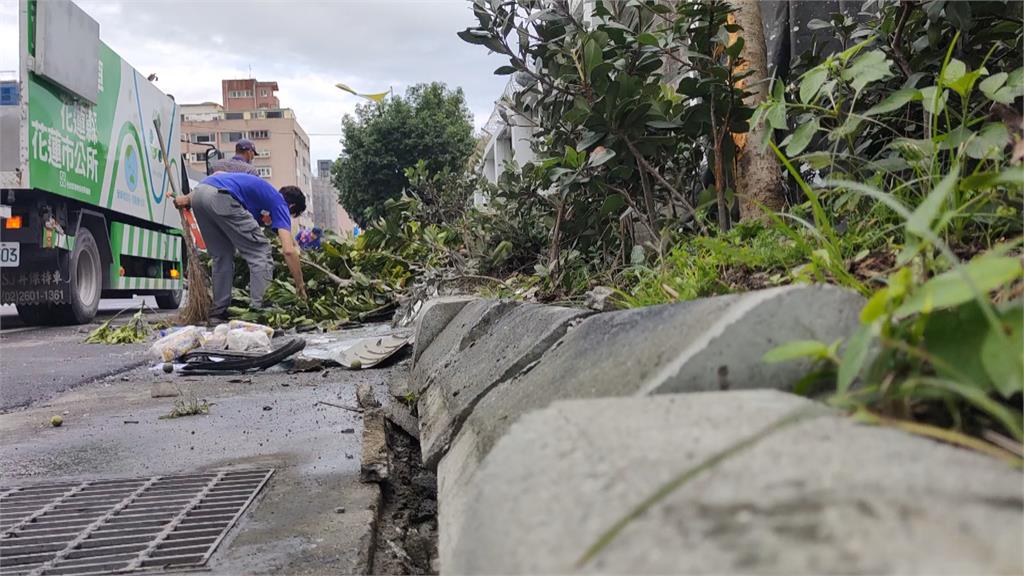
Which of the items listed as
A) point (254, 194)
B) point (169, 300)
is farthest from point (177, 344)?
point (169, 300)

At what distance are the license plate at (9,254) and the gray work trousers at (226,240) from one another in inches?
104

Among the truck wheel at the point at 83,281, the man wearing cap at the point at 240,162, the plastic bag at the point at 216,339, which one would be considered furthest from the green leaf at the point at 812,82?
the truck wheel at the point at 83,281

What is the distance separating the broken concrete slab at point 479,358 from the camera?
1985 millimetres

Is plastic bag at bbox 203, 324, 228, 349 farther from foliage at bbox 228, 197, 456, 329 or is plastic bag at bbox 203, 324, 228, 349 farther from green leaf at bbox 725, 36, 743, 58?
green leaf at bbox 725, 36, 743, 58

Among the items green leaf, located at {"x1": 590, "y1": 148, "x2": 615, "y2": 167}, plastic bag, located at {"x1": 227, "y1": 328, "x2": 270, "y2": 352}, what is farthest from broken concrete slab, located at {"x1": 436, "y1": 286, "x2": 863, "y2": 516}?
plastic bag, located at {"x1": 227, "y1": 328, "x2": 270, "y2": 352}

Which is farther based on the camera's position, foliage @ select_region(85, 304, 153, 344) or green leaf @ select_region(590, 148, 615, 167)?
foliage @ select_region(85, 304, 153, 344)

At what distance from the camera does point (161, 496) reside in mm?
2213

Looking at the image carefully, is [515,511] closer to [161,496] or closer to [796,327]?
[796,327]

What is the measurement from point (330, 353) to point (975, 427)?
460 cm

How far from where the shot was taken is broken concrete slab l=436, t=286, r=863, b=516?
1.17 metres

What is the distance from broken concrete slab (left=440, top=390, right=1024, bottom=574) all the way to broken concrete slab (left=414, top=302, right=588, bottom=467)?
97cm

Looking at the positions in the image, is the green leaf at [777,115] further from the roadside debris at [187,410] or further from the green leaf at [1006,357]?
the roadside debris at [187,410]

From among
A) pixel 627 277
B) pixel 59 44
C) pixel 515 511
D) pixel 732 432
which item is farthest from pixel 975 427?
pixel 59 44

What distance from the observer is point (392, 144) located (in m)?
29.2
